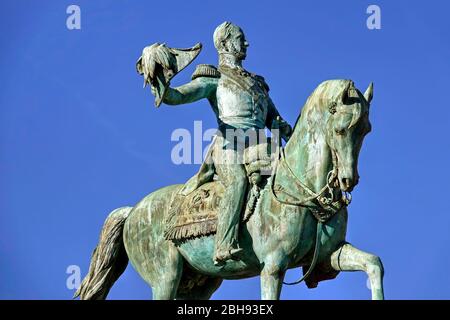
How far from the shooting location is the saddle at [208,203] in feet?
69.1

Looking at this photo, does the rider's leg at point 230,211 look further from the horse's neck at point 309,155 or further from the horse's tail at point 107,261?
the horse's tail at point 107,261

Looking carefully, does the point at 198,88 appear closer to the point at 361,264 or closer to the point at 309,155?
the point at 309,155

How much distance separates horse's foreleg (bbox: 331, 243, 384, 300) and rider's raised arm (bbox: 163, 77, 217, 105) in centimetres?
286

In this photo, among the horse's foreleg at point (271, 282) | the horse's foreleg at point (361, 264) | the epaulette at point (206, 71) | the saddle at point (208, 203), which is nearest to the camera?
the horse's foreleg at point (361, 264)

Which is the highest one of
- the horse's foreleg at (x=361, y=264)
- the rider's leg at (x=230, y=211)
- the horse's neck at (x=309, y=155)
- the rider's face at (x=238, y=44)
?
the rider's face at (x=238, y=44)

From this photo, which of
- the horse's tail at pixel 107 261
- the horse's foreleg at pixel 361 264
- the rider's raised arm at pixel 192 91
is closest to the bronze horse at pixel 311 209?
the horse's foreleg at pixel 361 264

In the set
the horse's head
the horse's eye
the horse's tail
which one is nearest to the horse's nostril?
the horse's head

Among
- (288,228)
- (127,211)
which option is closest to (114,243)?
(127,211)

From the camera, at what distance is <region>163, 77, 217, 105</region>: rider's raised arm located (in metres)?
21.4

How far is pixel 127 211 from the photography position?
75.6ft

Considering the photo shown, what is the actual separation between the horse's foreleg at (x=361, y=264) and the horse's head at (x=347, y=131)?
85 centimetres

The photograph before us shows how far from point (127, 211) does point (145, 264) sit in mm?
1008
